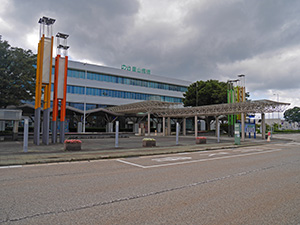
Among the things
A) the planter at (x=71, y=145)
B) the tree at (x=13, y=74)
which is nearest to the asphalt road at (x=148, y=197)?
the planter at (x=71, y=145)

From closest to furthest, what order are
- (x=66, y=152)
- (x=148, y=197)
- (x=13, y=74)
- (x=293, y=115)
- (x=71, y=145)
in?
(x=148, y=197) < (x=66, y=152) < (x=71, y=145) < (x=13, y=74) < (x=293, y=115)

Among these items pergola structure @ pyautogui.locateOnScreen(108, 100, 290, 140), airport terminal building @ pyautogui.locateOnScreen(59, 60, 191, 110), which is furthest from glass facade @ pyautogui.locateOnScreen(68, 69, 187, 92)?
pergola structure @ pyautogui.locateOnScreen(108, 100, 290, 140)

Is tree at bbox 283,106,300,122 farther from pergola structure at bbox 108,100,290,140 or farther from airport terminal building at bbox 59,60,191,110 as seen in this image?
pergola structure at bbox 108,100,290,140

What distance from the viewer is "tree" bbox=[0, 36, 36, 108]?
79.6ft

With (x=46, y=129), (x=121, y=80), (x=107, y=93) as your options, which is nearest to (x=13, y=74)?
(x=46, y=129)

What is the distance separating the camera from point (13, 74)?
25.2 m

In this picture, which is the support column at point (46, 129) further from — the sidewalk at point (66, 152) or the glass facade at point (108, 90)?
the glass facade at point (108, 90)

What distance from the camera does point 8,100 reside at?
24.1m

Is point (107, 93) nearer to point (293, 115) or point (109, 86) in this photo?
point (109, 86)

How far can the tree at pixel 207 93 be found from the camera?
46.8 m

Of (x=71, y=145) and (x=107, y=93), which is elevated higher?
(x=107, y=93)

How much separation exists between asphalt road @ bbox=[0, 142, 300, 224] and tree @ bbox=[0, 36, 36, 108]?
18976 mm

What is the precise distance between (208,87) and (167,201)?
45.4 m

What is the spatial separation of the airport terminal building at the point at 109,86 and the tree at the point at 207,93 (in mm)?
8117
